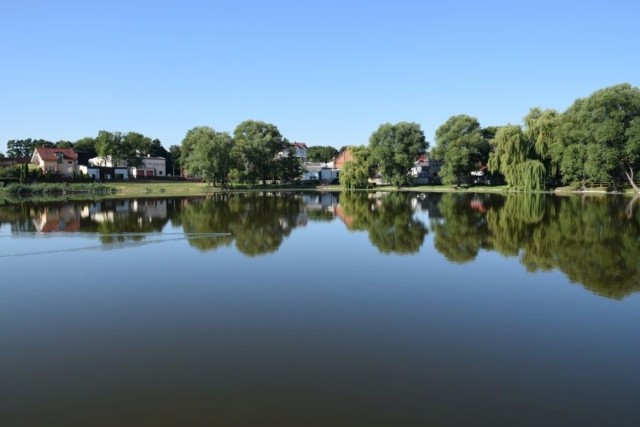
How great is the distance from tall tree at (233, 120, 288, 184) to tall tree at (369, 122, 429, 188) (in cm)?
1664

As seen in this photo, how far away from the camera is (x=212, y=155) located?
246 feet

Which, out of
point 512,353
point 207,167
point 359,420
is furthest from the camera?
point 207,167

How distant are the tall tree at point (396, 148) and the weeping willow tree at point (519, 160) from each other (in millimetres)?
20107

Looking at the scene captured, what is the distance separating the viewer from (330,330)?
8922 millimetres

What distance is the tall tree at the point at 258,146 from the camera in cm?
8081

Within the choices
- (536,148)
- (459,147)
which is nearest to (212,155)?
(459,147)

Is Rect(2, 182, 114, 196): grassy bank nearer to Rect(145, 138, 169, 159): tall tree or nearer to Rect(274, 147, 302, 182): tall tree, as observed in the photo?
Rect(274, 147, 302, 182): tall tree

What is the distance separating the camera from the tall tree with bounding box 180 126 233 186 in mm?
74812

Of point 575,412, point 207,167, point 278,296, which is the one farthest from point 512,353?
point 207,167

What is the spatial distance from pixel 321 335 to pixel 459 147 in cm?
7086

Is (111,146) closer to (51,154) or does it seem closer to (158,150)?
(51,154)

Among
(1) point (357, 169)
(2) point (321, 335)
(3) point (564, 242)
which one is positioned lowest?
(2) point (321, 335)

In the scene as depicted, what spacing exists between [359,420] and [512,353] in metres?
3.26

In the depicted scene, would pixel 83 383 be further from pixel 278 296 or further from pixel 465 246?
pixel 465 246
